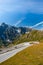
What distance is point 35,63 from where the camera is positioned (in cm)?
5459

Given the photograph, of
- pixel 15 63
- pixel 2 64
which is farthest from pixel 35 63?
pixel 2 64

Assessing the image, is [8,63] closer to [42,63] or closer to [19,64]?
[19,64]

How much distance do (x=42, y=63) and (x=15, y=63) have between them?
288 inches

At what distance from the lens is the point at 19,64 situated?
5259 cm

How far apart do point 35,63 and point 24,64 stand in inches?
138

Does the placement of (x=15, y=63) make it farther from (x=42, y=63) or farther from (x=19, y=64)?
(x=42, y=63)

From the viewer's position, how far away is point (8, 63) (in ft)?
175

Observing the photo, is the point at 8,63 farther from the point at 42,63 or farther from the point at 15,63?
the point at 42,63

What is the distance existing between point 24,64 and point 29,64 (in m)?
1.30

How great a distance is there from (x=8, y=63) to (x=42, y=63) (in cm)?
911

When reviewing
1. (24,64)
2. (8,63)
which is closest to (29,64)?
A: (24,64)

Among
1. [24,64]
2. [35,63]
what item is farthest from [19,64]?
[35,63]

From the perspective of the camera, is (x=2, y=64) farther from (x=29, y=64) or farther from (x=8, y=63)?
(x=29, y=64)

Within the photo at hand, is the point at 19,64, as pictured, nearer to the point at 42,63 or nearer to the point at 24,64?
the point at 24,64
